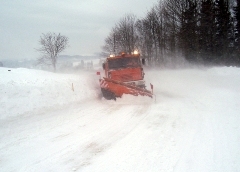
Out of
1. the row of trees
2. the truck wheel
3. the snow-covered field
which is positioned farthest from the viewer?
the row of trees

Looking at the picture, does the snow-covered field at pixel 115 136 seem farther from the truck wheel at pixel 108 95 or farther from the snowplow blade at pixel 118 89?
the truck wheel at pixel 108 95

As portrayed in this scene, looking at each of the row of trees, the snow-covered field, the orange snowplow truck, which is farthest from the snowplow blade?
the row of trees

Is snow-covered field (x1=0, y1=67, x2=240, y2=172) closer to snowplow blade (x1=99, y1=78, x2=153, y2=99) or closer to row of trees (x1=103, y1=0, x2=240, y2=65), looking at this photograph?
snowplow blade (x1=99, y1=78, x2=153, y2=99)

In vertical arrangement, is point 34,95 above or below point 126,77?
below

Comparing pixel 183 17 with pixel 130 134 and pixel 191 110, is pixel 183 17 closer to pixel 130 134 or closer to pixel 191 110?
pixel 191 110

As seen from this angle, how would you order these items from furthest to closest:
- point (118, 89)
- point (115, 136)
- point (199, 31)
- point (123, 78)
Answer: point (199, 31) < point (123, 78) < point (118, 89) < point (115, 136)

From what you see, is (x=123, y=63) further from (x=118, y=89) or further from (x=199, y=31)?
(x=199, y=31)

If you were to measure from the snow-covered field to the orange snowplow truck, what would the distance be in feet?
3.30

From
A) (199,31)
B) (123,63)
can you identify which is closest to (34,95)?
(123,63)

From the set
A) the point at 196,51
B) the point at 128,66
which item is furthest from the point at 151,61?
the point at 128,66

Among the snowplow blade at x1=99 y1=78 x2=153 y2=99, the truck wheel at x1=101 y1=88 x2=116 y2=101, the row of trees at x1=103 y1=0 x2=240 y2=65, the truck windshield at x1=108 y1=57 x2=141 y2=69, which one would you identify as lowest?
the truck wheel at x1=101 y1=88 x2=116 y2=101

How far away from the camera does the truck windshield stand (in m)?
12.5

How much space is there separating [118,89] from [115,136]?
17.8 feet

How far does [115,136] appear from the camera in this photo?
5.63 metres
